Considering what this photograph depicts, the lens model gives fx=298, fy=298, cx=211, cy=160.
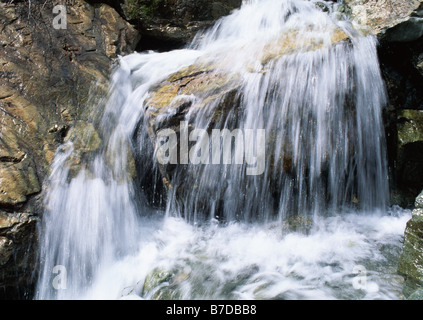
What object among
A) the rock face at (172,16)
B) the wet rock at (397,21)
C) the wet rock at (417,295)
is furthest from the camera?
the rock face at (172,16)

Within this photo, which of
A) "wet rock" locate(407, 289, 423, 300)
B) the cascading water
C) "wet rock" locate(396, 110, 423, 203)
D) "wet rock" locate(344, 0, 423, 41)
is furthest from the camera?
"wet rock" locate(344, 0, 423, 41)

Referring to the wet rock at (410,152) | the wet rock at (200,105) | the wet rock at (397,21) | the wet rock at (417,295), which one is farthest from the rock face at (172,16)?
the wet rock at (417,295)

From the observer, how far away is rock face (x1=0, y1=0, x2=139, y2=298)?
320 centimetres

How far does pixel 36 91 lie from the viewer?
→ 4.24m

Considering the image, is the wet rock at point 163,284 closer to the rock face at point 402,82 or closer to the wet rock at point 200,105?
the wet rock at point 200,105

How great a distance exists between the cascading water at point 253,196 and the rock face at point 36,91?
0.21 m

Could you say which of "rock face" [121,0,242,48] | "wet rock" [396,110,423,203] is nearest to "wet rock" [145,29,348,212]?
"wet rock" [396,110,423,203]

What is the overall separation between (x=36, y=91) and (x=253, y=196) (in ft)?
11.3

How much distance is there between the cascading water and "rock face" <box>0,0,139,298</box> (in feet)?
0.69

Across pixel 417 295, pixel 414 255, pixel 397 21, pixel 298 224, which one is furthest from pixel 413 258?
pixel 397 21

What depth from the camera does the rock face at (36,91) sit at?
3197 millimetres

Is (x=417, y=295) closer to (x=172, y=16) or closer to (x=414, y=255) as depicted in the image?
(x=414, y=255)

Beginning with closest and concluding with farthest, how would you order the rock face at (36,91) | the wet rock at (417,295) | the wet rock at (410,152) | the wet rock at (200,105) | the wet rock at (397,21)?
the wet rock at (417,295) → the rock face at (36,91) → the wet rock at (200,105) → the wet rock at (410,152) → the wet rock at (397,21)

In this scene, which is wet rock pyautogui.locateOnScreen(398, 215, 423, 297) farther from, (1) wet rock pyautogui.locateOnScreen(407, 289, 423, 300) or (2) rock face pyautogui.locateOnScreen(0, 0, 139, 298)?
(2) rock face pyautogui.locateOnScreen(0, 0, 139, 298)
